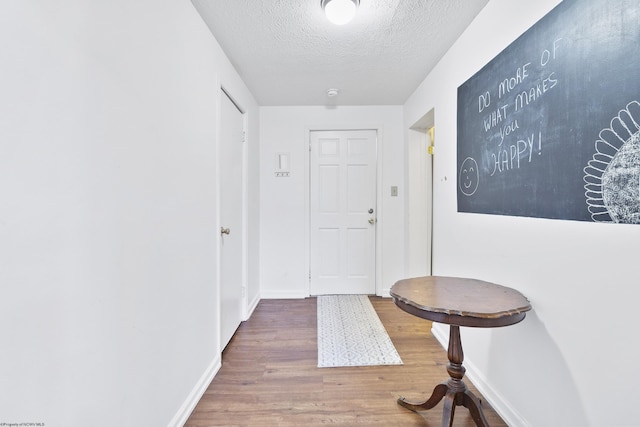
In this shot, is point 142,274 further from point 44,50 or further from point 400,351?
point 400,351

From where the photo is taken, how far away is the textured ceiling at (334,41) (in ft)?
5.16

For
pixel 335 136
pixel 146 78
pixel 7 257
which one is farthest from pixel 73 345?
pixel 335 136

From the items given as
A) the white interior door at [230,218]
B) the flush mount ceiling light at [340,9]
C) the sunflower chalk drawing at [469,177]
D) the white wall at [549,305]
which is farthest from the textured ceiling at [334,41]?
the sunflower chalk drawing at [469,177]

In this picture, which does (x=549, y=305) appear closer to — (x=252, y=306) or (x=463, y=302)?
(x=463, y=302)

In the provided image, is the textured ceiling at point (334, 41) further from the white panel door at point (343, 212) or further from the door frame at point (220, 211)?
the white panel door at point (343, 212)

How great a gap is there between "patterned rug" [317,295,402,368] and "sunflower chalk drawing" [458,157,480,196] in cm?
130

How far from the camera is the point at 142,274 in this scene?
1.10 m

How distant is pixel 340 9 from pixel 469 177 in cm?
127

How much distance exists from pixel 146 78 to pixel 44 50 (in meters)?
0.43

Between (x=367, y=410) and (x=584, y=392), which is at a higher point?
(x=584, y=392)

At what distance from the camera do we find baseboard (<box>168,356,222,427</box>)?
52.9 inches

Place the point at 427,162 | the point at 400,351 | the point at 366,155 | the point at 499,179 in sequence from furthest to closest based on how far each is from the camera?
the point at 366,155
the point at 427,162
the point at 400,351
the point at 499,179

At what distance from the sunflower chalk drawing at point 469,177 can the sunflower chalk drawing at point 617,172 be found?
28.2 inches

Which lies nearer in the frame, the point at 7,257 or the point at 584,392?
the point at 7,257
